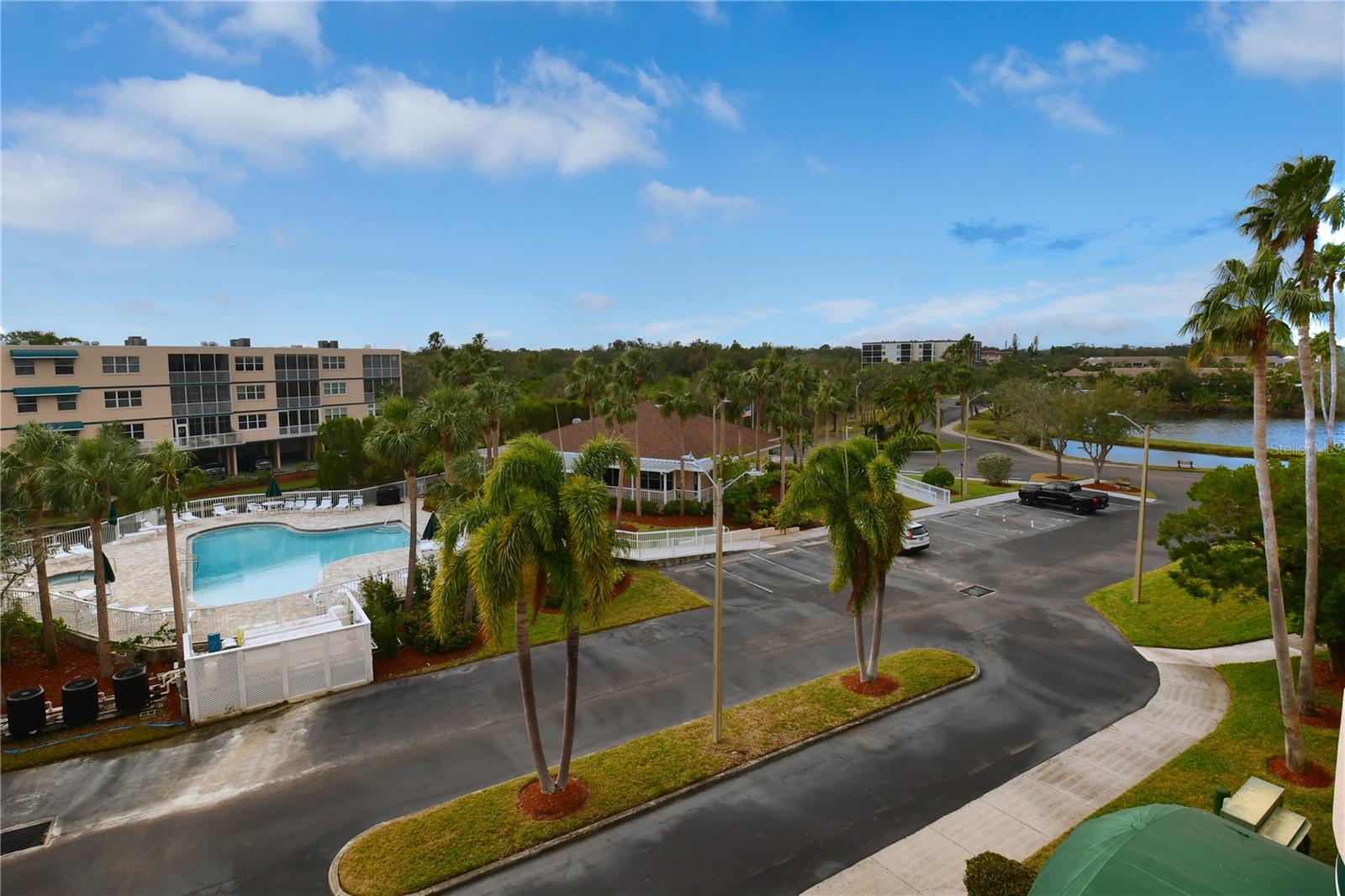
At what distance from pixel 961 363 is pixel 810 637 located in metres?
45.2

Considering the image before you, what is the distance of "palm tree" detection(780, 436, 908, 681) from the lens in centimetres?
1506

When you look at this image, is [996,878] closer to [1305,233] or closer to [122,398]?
[1305,233]

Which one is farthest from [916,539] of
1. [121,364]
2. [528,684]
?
[121,364]

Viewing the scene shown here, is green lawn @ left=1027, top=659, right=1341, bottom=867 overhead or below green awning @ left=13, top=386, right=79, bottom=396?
below

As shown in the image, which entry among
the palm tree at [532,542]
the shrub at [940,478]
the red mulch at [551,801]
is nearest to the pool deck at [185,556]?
the red mulch at [551,801]

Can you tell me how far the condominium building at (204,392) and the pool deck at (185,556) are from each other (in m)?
11.6

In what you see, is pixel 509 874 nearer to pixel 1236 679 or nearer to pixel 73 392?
pixel 1236 679

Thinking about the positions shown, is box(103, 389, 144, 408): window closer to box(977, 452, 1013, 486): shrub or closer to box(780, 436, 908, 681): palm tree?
box(780, 436, 908, 681): palm tree

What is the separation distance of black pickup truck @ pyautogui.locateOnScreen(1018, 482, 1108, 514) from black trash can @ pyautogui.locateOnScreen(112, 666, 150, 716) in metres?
41.7

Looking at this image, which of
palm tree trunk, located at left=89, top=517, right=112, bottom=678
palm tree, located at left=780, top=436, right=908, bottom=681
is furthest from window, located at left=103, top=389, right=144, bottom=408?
palm tree, located at left=780, top=436, right=908, bottom=681

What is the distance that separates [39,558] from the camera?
17.4m

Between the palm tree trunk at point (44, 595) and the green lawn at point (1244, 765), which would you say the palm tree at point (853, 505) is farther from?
the palm tree trunk at point (44, 595)

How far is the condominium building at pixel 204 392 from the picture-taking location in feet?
134

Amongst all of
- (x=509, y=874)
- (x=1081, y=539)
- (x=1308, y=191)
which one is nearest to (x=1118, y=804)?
(x=509, y=874)
